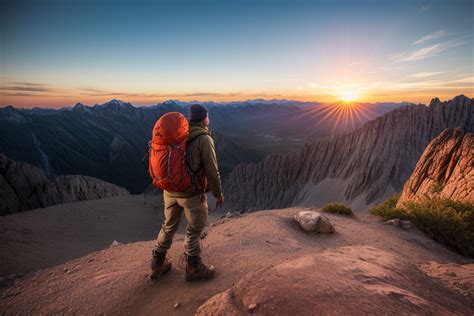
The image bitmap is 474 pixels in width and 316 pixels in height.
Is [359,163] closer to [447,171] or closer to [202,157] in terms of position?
[447,171]

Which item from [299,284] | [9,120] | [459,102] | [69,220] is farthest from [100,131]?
[299,284]

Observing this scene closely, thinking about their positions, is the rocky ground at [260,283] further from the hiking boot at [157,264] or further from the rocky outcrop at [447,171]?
the rocky outcrop at [447,171]

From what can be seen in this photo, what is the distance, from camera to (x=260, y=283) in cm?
264

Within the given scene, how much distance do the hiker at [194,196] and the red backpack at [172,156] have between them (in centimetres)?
2

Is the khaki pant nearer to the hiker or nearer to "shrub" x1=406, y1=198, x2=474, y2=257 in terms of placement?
the hiker

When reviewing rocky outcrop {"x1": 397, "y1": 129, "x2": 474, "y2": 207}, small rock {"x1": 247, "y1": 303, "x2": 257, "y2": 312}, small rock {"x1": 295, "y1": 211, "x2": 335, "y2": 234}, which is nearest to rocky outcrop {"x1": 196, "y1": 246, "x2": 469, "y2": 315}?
small rock {"x1": 247, "y1": 303, "x2": 257, "y2": 312}

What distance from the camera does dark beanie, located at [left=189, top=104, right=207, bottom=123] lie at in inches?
141

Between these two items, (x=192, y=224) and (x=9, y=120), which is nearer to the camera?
(x=192, y=224)

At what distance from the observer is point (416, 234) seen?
722 centimetres

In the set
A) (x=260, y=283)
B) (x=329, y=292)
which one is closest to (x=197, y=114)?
(x=260, y=283)

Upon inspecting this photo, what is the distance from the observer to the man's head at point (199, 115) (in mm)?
3580

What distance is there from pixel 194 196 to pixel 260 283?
1.36 m

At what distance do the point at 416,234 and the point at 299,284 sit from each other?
254 inches

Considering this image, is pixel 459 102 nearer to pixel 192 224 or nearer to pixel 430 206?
pixel 430 206
